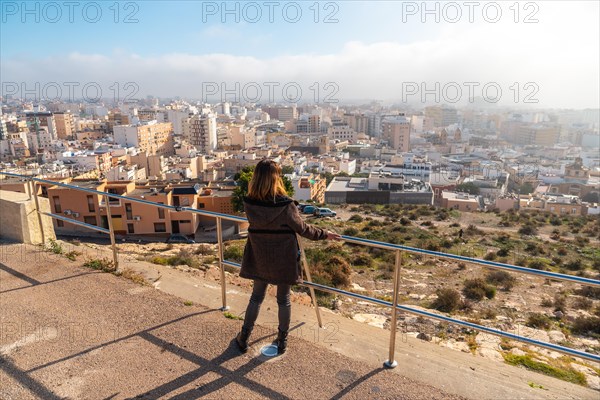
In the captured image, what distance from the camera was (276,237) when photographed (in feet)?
8.58

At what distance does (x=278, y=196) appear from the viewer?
→ 2.59m

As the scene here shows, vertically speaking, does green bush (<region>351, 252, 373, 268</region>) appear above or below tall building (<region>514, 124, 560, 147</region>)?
below

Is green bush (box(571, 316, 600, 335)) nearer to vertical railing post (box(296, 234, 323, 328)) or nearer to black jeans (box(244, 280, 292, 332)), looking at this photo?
vertical railing post (box(296, 234, 323, 328))

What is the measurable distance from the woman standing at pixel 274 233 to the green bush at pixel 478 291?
22.6ft

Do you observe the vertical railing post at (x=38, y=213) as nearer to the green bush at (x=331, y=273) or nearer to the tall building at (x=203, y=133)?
the green bush at (x=331, y=273)

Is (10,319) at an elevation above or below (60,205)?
above

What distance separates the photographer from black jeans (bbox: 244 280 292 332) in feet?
9.13

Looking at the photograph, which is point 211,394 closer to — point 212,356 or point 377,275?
point 212,356

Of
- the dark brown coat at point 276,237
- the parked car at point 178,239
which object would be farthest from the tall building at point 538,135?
the dark brown coat at point 276,237

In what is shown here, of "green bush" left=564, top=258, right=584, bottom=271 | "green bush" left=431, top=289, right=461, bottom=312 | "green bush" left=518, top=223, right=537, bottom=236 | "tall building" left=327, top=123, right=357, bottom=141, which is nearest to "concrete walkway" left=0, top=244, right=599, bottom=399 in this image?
"green bush" left=431, top=289, right=461, bottom=312

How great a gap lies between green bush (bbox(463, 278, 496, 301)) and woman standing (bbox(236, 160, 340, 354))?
6.88 m

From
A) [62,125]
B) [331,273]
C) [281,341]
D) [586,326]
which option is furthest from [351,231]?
[62,125]

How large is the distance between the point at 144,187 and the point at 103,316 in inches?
950

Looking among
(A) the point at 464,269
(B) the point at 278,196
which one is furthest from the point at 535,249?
(B) the point at 278,196
